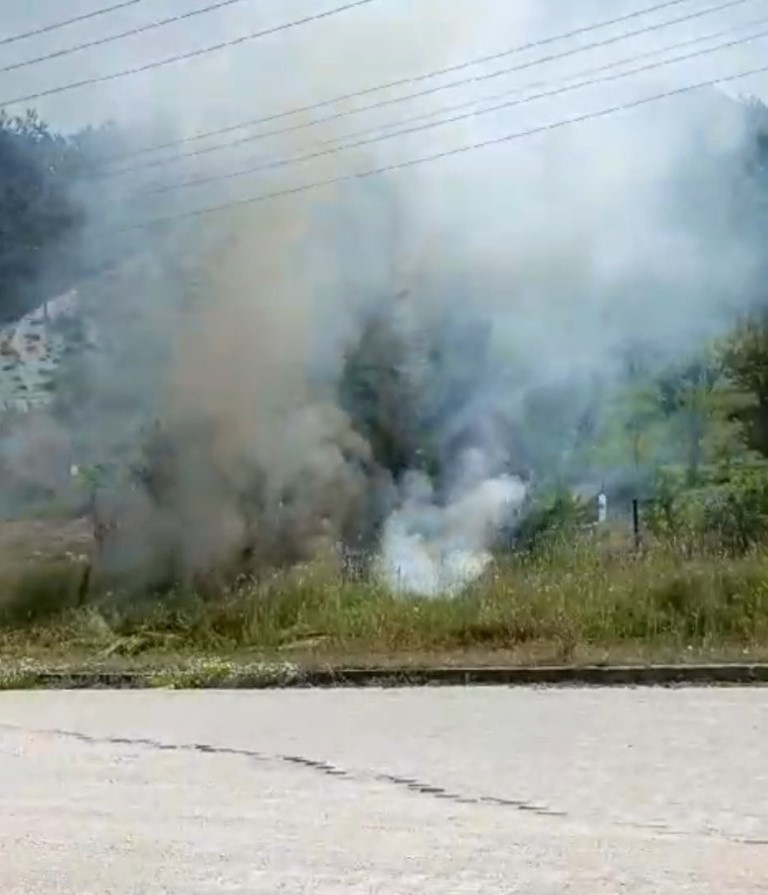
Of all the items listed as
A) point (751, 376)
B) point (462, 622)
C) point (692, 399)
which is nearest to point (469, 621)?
point (462, 622)

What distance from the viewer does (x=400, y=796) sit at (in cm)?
A: 832

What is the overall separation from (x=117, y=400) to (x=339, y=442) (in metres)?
3.60

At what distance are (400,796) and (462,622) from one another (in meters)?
8.41

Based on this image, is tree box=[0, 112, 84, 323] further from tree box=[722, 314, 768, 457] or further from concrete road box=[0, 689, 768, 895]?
concrete road box=[0, 689, 768, 895]

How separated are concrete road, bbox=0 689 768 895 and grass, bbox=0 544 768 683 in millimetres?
2578

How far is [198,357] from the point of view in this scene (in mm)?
22172

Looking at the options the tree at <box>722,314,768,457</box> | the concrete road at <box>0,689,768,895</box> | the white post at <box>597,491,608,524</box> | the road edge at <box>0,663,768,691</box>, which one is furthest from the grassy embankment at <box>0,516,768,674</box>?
the tree at <box>722,314,768,457</box>

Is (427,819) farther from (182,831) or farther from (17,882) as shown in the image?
(17,882)

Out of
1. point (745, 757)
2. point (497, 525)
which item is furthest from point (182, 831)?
point (497, 525)

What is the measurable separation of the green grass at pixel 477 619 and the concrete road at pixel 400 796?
105 inches

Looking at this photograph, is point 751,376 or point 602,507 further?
point 751,376

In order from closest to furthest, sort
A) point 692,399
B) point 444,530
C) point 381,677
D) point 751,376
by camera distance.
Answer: point 381,677 → point 444,530 → point 692,399 → point 751,376

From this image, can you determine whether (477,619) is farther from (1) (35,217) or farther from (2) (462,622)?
(1) (35,217)

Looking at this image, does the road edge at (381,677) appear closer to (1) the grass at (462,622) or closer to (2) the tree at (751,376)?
(1) the grass at (462,622)
